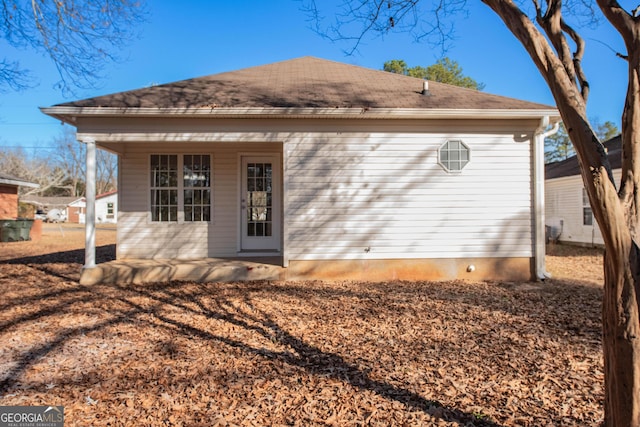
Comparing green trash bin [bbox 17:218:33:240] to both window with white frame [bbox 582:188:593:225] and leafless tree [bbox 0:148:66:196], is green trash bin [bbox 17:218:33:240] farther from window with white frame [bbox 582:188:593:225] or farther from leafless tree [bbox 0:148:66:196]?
leafless tree [bbox 0:148:66:196]

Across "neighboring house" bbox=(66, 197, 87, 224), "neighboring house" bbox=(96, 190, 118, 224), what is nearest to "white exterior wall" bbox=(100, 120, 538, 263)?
"neighboring house" bbox=(96, 190, 118, 224)

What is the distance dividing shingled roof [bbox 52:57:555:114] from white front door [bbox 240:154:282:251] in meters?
1.57

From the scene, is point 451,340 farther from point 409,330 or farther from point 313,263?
point 313,263

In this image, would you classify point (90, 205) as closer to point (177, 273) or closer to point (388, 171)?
point (177, 273)

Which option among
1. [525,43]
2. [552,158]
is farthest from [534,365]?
[552,158]

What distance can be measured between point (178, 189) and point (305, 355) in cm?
594

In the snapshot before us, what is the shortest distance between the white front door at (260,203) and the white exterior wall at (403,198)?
4.83ft

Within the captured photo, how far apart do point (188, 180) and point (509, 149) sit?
269 inches

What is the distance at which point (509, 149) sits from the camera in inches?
295

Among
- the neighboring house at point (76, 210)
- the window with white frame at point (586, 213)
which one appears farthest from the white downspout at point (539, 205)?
the neighboring house at point (76, 210)

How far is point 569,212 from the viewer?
14891 millimetres

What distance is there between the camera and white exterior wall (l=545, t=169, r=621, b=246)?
45.4ft

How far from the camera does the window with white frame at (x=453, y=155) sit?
750 cm

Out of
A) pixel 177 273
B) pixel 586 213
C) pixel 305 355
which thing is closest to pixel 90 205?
pixel 177 273
